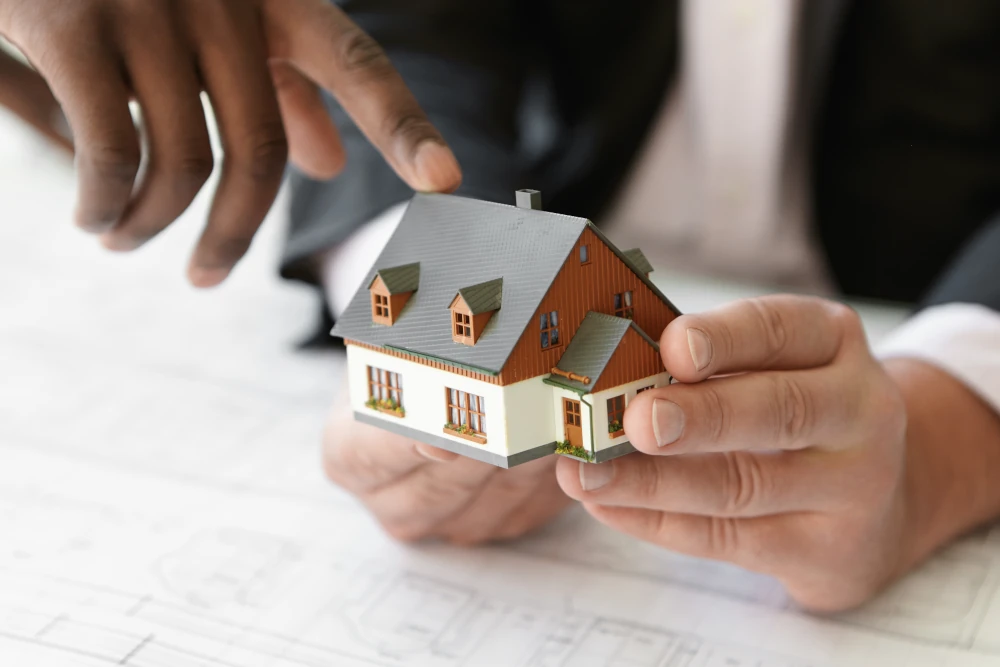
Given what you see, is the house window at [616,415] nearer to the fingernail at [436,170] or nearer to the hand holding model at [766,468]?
the hand holding model at [766,468]

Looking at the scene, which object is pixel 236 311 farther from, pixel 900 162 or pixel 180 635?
pixel 900 162

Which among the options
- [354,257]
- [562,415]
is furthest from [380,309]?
[354,257]

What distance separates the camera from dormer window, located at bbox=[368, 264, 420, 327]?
0.56m

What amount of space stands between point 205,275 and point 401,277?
237mm

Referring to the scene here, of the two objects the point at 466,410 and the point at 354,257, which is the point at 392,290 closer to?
the point at 466,410

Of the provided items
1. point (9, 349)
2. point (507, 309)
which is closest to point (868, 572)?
point (507, 309)

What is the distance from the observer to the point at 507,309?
1.72ft

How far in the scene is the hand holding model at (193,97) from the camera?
631 millimetres

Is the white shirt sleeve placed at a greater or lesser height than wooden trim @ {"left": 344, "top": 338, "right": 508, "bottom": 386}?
lesser

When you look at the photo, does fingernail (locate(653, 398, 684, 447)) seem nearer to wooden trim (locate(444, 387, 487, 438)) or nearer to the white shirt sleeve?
wooden trim (locate(444, 387, 487, 438))

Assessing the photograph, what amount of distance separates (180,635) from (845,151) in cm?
88

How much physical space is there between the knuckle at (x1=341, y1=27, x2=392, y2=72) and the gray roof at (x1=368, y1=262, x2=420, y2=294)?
193mm

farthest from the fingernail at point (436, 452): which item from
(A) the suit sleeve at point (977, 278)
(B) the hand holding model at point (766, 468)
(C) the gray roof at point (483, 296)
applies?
(A) the suit sleeve at point (977, 278)

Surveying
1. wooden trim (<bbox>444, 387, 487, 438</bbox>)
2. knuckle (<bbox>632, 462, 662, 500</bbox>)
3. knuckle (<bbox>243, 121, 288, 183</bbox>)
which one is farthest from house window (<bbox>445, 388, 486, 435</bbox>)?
knuckle (<bbox>243, 121, 288, 183</bbox>)
